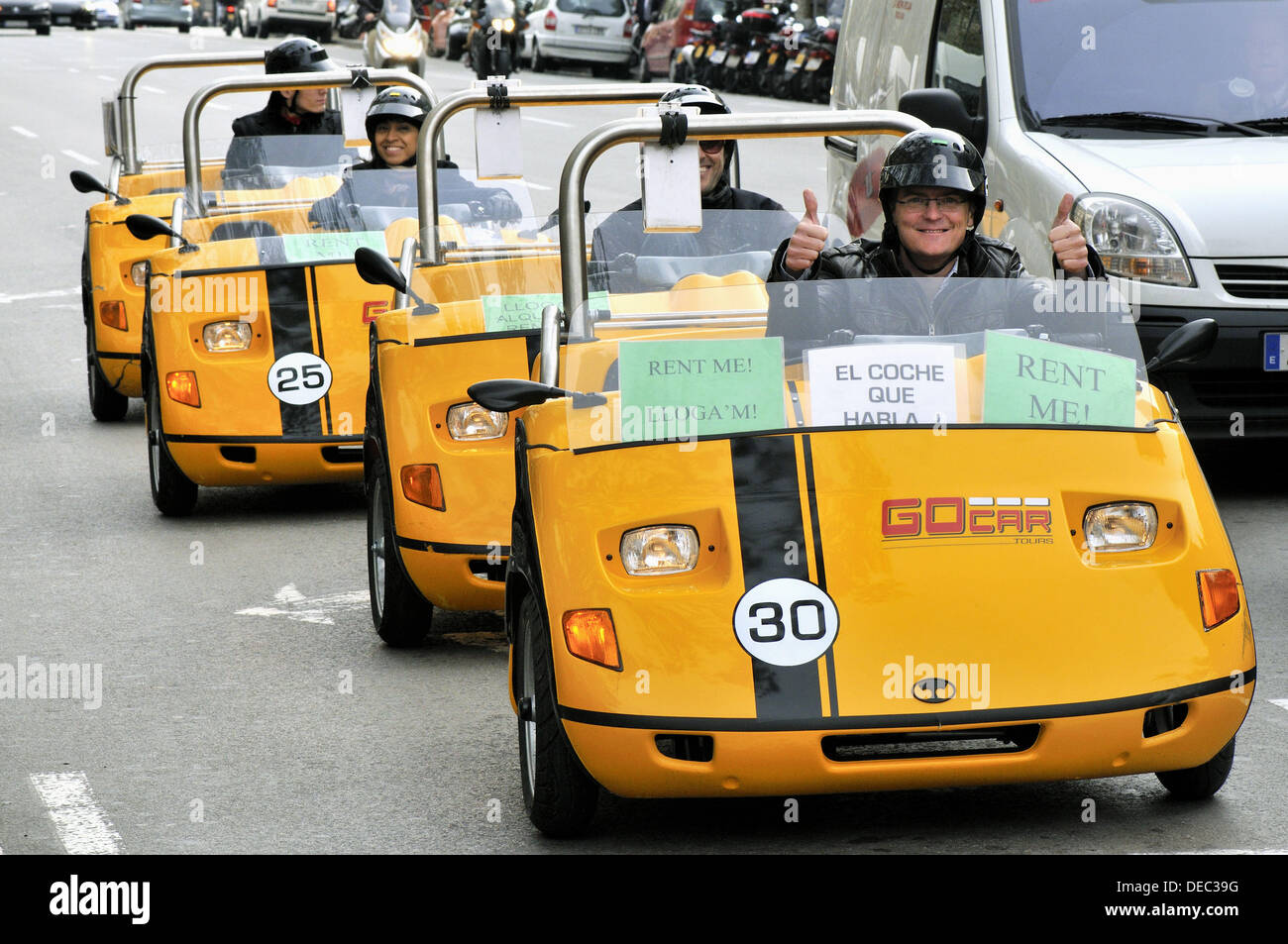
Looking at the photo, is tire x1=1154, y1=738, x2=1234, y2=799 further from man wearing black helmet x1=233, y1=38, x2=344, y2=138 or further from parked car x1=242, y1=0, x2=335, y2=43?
parked car x1=242, y1=0, x2=335, y2=43

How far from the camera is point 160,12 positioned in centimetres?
6562

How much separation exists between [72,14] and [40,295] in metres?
48.7

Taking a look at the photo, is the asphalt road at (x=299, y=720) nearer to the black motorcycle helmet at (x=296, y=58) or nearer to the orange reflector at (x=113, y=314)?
the orange reflector at (x=113, y=314)

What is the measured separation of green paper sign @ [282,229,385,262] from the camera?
9.25 metres

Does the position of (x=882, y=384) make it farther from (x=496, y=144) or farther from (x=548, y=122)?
(x=548, y=122)

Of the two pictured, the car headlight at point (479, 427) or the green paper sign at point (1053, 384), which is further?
the car headlight at point (479, 427)

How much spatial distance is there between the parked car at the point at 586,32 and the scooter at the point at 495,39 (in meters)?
0.58

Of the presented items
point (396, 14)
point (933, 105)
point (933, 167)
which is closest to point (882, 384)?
point (933, 167)

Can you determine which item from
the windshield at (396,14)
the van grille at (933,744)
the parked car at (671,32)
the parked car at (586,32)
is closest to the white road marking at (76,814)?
the van grille at (933,744)

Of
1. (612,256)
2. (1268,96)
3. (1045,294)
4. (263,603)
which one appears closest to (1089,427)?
(1045,294)

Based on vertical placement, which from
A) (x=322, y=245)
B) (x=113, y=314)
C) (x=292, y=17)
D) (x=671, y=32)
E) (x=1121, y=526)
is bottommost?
(x=292, y=17)

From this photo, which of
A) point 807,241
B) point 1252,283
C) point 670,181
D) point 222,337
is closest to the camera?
point 670,181

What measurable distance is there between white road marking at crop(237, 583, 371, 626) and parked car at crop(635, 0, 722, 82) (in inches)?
1111

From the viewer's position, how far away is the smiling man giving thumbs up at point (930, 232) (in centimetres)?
602
